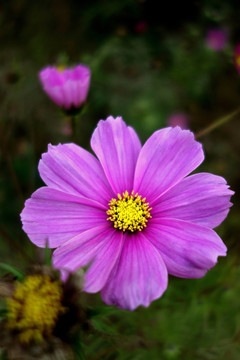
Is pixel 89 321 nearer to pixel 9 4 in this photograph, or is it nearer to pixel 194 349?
pixel 194 349

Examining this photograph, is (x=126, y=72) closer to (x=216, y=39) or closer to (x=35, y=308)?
(x=216, y=39)

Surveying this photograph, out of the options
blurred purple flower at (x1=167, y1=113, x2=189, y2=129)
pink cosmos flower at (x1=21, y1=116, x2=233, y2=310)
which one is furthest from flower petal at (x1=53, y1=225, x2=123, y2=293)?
blurred purple flower at (x1=167, y1=113, x2=189, y2=129)

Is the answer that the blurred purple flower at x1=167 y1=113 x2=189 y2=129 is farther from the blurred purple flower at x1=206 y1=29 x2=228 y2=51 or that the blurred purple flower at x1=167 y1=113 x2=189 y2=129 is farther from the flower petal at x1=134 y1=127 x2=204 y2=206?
the flower petal at x1=134 y1=127 x2=204 y2=206

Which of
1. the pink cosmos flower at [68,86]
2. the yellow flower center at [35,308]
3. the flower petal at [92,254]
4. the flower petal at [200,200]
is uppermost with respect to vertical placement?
the pink cosmos flower at [68,86]

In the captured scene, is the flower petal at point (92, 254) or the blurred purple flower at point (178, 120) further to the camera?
the blurred purple flower at point (178, 120)

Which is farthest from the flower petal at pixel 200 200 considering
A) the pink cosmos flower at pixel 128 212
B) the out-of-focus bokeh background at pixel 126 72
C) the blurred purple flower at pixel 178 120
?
the blurred purple flower at pixel 178 120

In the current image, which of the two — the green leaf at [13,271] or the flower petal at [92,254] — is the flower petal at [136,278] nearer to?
the flower petal at [92,254]

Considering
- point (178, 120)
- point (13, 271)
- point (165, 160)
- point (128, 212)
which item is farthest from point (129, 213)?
point (178, 120)
